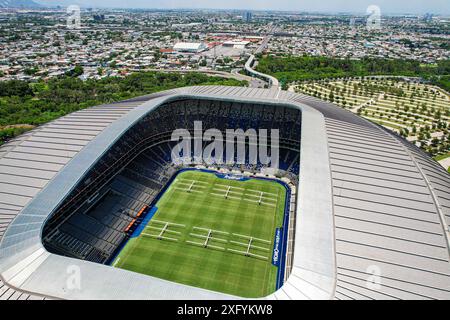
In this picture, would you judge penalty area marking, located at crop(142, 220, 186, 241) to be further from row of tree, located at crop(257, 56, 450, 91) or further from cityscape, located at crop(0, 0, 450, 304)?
row of tree, located at crop(257, 56, 450, 91)

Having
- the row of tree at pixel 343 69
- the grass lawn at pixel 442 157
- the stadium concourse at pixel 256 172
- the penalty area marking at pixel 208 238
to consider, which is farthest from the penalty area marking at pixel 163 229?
the row of tree at pixel 343 69

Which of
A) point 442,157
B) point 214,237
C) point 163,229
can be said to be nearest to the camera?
point 214,237

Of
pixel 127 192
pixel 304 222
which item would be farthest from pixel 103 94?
pixel 304 222

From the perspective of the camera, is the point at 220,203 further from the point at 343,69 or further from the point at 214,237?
the point at 343,69

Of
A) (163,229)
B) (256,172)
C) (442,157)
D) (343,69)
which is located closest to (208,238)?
(163,229)

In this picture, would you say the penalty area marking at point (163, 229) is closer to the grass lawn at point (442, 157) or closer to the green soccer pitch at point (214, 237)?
the green soccer pitch at point (214, 237)

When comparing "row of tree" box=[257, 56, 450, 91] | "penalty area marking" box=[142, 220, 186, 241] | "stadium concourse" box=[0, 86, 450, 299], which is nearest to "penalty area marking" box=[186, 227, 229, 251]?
"penalty area marking" box=[142, 220, 186, 241]
